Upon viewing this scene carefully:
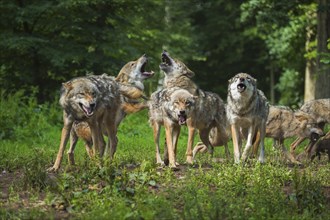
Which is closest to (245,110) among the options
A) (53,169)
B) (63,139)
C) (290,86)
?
(63,139)

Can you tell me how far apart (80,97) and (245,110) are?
297 cm

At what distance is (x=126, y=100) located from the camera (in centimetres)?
1330

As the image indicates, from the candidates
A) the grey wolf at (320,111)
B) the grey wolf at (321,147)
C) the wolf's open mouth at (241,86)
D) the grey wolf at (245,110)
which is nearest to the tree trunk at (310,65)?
the grey wolf at (320,111)

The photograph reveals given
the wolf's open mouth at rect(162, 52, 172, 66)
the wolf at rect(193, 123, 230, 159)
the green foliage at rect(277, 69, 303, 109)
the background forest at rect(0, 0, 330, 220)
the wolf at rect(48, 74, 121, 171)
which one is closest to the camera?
the background forest at rect(0, 0, 330, 220)

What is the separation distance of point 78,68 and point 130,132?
524 centimetres

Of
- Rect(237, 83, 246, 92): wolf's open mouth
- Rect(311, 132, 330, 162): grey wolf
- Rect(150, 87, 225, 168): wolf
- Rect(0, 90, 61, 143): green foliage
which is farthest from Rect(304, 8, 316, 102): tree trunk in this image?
Rect(237, 83, 246, 92): wolf's open mouth

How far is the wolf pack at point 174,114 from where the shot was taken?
11.4 meters

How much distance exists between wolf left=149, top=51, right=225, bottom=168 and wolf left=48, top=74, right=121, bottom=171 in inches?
27.8

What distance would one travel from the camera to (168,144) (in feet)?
38.7

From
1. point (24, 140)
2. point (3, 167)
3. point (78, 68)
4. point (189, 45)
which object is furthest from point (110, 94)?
point (189, 45)

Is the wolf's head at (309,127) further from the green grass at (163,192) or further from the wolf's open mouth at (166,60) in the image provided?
the green grass at (163,192)

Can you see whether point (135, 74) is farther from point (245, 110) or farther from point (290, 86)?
point (290, 86)

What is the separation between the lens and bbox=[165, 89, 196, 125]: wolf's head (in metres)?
11.9

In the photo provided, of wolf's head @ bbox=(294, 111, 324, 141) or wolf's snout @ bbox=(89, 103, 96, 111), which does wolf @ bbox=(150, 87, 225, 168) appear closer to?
wolf's snout @ bbox=(89, 103, 96, 111)
